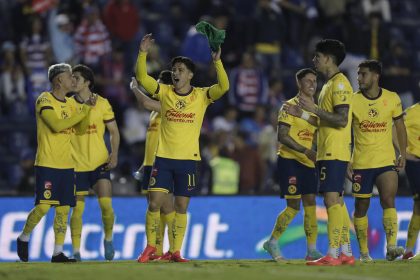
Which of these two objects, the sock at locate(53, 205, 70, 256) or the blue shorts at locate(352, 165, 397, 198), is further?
the blue shorts at locate(352, 165, 397, 198)

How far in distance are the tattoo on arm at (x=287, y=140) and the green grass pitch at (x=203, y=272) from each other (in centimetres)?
175

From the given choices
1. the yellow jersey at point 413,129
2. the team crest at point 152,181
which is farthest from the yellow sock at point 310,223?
the team crest at point 152,181

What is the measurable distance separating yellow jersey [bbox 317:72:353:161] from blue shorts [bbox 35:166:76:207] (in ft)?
10.5

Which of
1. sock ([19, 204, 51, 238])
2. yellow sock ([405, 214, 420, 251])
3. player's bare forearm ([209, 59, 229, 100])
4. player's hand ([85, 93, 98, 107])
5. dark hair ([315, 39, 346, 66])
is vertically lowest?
yellow sock ([405, 214, 420, 251])

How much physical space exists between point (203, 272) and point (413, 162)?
14.4ft

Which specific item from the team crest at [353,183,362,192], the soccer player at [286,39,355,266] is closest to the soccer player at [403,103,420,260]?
the team crest at [353,183,362,192]

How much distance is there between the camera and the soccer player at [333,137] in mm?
13711

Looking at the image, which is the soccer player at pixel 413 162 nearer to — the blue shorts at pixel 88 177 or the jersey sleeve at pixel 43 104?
the blue shorts at pixel 88 177

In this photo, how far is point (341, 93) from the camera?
13766mm

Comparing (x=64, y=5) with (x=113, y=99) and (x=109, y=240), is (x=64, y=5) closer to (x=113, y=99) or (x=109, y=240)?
(x=113, y=99)

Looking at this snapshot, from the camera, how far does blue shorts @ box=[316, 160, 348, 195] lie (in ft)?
45.3

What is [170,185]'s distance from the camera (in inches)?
583

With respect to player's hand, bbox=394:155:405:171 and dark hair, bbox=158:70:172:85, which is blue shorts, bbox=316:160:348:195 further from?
dark hair, bbox=158:70:172:85

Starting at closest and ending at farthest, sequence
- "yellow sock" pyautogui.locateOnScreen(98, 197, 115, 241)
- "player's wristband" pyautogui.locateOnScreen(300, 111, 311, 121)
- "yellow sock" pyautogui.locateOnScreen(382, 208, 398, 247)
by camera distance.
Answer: "player's wristband" pyautogui.locateOnScreen(300, 111, 311, 121), "yellow sock" pyautogui.locateOnScreen(382, 208, 398, 247), "yellow sock" pyautogui.locateOnScreen(98, 197, 115, 241)
